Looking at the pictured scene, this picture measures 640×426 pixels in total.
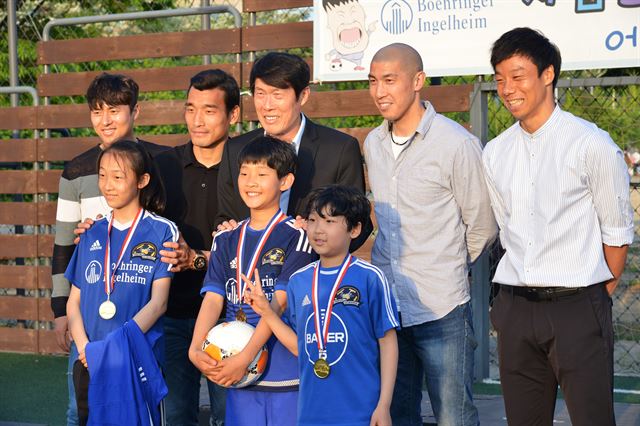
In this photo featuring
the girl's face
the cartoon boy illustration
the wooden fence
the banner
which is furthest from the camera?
the wooden fence

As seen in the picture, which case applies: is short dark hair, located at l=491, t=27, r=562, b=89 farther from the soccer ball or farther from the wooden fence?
the wooden fence

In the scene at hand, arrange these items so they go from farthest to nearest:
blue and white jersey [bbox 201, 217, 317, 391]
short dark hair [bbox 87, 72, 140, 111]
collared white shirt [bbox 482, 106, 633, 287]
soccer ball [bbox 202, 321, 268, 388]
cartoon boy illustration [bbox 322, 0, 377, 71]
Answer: cartoon boy illustration [bbox 322, 0, 377, 71] → short dark hair [bbox 87, 72, 140, 111] → blue and white jersey [bbox 201, 217, 317, 391] → soccer ball [bbox 202, 321, 268, 388] → collared white shirt [bbox 482, 106, 633, 287]

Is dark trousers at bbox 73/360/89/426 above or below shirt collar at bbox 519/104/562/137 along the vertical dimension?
below

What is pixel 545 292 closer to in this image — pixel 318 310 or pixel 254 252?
pixel 318 310

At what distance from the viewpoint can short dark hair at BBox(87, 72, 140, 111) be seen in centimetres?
486

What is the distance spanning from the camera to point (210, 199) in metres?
4.72

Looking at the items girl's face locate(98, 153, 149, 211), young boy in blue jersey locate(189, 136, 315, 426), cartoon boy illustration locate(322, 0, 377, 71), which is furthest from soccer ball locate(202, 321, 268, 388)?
cartoon boy illustration locate(322, 0, 377, 71)

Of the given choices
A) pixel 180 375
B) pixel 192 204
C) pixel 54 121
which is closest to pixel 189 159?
pixel 192 204

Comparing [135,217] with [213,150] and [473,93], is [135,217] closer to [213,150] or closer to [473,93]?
[213,150]

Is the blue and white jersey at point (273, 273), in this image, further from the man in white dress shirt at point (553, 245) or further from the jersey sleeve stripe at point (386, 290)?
the man in white dress shirt at point (553, 245)

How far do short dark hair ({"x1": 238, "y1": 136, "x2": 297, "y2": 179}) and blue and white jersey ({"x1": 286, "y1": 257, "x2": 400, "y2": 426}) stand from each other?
48 cm

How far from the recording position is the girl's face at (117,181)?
4.41m

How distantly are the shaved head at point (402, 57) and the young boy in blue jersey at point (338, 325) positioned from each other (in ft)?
2.18

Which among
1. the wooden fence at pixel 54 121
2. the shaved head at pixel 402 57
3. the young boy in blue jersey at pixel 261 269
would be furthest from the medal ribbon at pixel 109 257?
the wooden fence at pixel 54 121
